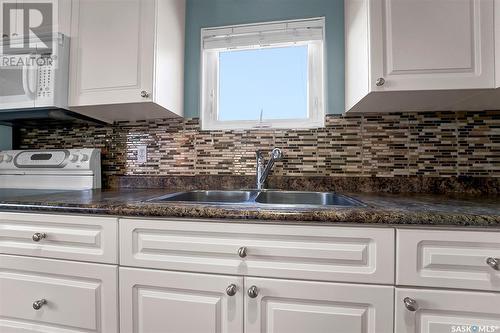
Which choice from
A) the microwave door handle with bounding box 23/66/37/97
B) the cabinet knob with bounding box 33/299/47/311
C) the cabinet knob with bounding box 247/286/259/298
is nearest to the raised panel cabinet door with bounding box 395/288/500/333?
the cabinet knob with bounding box 247/286/259/298

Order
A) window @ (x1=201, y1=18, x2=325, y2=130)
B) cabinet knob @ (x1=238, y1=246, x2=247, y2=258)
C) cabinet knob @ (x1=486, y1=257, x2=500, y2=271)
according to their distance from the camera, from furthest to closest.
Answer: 1. window @ (x1=201, y1=18, x2=325, y2=130)
2. cabinet knob @ (x1=238, y1=246, x2=247, y2=258)
3. cabinet knob @ (x1=486, y1=257, x2=500, y2=271)

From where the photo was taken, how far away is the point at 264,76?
1.61 metres

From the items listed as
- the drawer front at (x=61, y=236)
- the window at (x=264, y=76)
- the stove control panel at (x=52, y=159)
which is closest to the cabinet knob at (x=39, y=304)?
the drawer front at (x=61, y=236)

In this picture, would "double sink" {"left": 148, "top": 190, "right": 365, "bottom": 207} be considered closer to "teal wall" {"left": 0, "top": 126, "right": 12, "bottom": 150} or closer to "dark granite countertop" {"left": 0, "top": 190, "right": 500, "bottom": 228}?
"dark granite countertop" {"left": 0, "top": 190, "right": 500, "bottom": 228}

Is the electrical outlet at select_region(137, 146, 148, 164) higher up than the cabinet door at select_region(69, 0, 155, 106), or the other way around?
the cabinet door at select_region(69, 0, 155, 106)

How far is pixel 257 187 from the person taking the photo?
144 centimetres

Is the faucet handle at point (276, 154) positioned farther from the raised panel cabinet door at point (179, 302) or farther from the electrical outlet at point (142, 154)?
the electrical outlet at point (142, 154)

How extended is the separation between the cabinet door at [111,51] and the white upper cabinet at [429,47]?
3.57 ft

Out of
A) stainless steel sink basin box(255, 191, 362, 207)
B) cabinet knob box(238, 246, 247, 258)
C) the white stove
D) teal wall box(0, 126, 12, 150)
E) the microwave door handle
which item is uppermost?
the microwave door handle

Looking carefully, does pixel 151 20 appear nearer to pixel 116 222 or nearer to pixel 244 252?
pixel 116 222

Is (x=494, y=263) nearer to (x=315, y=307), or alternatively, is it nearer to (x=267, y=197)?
(x=315, y=307)

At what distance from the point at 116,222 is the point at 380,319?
0.99 meters

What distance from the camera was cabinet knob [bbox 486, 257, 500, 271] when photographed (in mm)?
729

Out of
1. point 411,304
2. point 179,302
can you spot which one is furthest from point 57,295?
point 411,304
